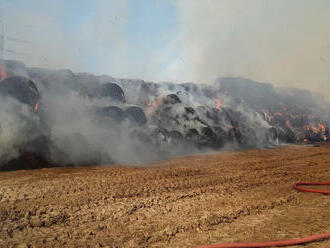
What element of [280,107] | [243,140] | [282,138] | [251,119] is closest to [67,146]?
[243,140]

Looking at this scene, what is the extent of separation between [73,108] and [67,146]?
1678mm

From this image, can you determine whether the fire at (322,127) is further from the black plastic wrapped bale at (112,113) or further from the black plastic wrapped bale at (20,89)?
the black plastic wrapped bale at (20,89)

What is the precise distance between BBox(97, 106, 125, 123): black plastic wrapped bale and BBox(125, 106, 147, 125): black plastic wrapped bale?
294 millimetres

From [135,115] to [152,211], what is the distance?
696cm

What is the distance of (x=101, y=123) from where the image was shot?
869cm

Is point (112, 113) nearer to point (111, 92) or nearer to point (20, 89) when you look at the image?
point (111, 92)

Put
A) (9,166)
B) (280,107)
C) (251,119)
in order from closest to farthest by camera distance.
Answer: (9,166), (251,119), (280,107)

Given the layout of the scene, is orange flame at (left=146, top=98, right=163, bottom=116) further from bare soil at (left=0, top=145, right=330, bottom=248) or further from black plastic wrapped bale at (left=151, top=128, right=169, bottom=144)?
bare soil at (left=0, top=145, right=330, bottom=248)

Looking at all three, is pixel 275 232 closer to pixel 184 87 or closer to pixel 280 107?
pixel 184 87

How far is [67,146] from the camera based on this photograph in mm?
7391

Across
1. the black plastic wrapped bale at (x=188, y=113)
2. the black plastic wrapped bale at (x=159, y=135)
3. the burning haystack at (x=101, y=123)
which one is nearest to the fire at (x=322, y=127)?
the burning haystack at (x=101, y=123)

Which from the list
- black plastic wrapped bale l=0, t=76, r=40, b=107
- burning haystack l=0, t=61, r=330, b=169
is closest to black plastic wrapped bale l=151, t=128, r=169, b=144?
burning haystack l=0, t=61, r=330, b=169

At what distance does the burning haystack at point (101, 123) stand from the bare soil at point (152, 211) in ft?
6.55

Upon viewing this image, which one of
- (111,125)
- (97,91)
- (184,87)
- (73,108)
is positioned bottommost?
(111,125)
